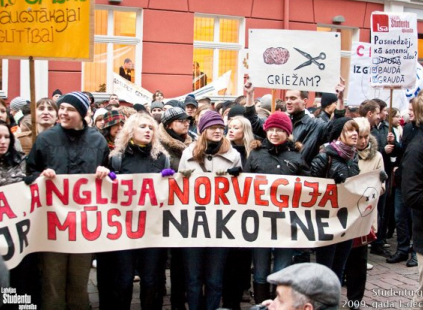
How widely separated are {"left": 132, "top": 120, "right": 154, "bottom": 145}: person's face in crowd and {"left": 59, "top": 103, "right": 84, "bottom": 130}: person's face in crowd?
0.49 meters

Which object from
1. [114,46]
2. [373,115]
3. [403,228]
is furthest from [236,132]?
[114,46]

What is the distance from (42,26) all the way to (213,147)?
6.02 ft

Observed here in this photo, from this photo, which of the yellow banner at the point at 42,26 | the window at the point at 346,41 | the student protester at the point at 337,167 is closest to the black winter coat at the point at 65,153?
the yellow banner at the point at 42,26

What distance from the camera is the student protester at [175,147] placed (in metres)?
5.11

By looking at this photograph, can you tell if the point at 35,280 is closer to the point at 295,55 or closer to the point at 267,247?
the point at 267,247

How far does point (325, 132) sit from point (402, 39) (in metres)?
2.72

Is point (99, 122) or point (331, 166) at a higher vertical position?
point (99, 122)

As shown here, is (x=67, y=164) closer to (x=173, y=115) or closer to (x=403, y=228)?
(x=173, y=115)

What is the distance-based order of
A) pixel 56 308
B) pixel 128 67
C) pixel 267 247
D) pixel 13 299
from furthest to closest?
1. pixel 128 67
2. pixel 267 247
3. pixel 56 308
4. pixel 13 299

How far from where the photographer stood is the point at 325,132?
5961 millimetres

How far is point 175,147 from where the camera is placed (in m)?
5.29

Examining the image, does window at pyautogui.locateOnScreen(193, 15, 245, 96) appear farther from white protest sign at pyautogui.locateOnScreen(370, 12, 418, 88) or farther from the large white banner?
the large white banner

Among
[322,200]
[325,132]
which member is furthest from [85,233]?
[325,132]

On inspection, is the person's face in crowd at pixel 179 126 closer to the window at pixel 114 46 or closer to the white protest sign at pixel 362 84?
the white protest sign at pixel 362 84
